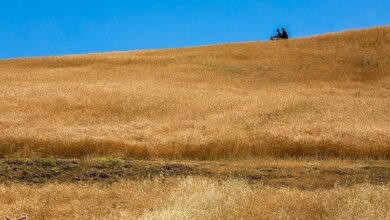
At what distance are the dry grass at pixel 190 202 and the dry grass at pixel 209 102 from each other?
9969 mm

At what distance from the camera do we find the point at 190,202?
1113 cm

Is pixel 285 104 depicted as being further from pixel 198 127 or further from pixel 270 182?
pixel 270 182

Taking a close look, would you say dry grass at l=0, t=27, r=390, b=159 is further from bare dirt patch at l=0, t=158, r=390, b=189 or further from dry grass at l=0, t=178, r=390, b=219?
dry grass at l=0, t=178, r=390, b=219

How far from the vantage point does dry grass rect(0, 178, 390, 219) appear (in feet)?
34.0

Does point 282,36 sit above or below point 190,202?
above

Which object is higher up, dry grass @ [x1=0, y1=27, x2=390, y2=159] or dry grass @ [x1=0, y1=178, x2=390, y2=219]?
dry grass @ [x1=0, y1=27, x2=390, y2=159]

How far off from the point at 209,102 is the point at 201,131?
7142 millimetres

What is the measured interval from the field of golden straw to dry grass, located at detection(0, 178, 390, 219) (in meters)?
0.04

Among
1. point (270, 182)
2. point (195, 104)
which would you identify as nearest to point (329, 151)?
point (270, 182)

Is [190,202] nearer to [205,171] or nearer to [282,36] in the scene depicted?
[205,171]

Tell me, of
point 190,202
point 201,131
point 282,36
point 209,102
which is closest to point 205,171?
point 201,131

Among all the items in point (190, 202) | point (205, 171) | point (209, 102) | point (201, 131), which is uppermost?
point (209, 102)

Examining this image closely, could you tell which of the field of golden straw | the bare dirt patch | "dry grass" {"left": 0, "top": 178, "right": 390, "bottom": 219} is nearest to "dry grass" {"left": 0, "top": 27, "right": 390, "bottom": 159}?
the field of golden straw

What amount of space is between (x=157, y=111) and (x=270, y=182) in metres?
14.3
